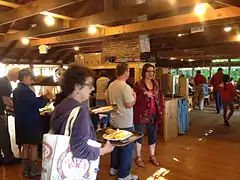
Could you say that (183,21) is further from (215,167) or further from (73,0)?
(215,167)

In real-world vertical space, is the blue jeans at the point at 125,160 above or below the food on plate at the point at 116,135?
below

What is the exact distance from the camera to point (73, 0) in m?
2.96

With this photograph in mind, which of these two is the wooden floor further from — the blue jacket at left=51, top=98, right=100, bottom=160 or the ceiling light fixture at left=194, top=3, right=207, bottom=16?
the ceiling light fixture at left=194, top=3, right=207, bottom=16

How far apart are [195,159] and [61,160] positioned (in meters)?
2.94

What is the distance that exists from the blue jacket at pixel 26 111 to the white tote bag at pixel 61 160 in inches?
66.1

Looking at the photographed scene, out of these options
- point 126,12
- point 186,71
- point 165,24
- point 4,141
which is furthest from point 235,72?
point 4,141

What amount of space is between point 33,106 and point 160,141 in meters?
2.71

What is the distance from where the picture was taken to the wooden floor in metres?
3.14

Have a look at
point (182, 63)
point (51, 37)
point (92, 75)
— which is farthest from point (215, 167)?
point (182, 63)

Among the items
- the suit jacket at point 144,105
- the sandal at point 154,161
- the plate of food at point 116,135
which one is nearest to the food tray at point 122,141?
the plate of food at point 116,135

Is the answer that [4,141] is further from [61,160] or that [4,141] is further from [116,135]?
[61,160]

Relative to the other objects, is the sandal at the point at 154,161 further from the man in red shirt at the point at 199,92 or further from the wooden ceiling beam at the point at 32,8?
the man in red shirt at the point at 199,92

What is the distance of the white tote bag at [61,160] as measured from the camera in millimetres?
1299

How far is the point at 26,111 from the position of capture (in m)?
2.91
